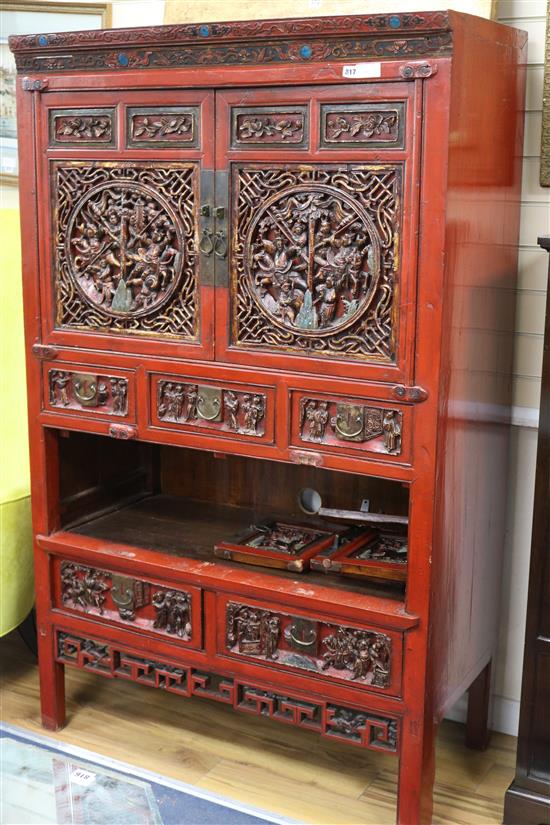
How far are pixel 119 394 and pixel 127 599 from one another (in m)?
0.56

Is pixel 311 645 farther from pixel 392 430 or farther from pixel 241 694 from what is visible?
pixel 392 430

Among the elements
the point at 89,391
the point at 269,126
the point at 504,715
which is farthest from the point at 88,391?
the point at 504,715

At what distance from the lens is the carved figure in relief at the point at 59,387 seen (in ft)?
9.09

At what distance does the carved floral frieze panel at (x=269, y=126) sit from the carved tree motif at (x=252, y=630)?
44.8 inches

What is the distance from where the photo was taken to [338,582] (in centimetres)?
262

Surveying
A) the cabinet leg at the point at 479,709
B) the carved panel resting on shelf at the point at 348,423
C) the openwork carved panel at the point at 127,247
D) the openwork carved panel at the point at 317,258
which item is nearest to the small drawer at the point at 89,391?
the openwork carved panel at the point at 127,247

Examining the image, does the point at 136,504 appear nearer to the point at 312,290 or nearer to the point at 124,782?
the point at 124,782

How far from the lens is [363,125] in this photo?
7.41 ft

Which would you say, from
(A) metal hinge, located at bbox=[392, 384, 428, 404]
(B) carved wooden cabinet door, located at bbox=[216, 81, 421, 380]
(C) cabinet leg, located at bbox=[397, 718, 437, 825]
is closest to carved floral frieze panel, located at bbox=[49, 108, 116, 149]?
(B) carved wooden cabinet door, located at bbox=[216, 81, 421, 380]

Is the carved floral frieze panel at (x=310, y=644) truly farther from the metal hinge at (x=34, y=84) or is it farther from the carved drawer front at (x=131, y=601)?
the metal hinge at (x=34, y=84)

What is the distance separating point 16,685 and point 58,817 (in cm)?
74

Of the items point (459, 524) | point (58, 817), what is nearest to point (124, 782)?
point (58, 817)

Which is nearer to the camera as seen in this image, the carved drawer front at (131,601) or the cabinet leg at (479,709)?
the carved drawer front at (131,601)

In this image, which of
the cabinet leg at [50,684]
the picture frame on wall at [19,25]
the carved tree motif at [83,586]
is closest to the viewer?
the carved tree motif at [83,586]
